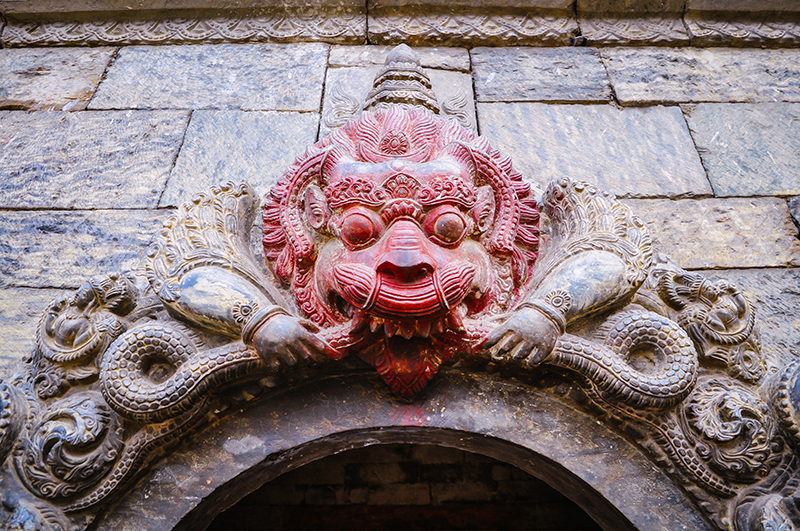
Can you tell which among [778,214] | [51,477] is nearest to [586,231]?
[778,214]

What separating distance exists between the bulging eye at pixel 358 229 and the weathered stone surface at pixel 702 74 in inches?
77.9

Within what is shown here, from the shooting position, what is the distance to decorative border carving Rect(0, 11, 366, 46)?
10.6 ft

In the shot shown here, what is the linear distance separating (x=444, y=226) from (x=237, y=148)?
58.0 inches

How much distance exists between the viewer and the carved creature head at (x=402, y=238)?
1.54m

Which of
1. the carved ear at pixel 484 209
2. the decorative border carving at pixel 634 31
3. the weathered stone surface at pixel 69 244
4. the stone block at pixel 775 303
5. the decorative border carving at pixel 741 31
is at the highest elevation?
the decorative border carving at pixel 741 31

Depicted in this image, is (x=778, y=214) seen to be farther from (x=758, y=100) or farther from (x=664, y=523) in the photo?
(x=664, y=523)

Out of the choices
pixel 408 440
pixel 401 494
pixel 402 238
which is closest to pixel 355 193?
pixel 402 238

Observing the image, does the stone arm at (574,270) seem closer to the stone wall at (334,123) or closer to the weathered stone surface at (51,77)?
the stone wall at (334,123)

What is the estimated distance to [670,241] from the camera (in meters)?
2.47

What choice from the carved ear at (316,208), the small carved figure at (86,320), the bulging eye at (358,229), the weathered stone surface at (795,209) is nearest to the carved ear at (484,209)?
the bulging eye at (358,229)

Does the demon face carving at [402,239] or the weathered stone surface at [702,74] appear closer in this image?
the demon face carving at [402,239]

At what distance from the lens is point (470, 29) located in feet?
10.7

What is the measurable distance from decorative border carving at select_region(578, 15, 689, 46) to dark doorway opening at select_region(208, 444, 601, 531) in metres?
2.76

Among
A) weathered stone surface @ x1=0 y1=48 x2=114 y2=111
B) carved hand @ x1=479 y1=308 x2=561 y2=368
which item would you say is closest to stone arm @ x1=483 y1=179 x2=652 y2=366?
carved hand @ x1=479 y1=308 x2=561 y2=368
